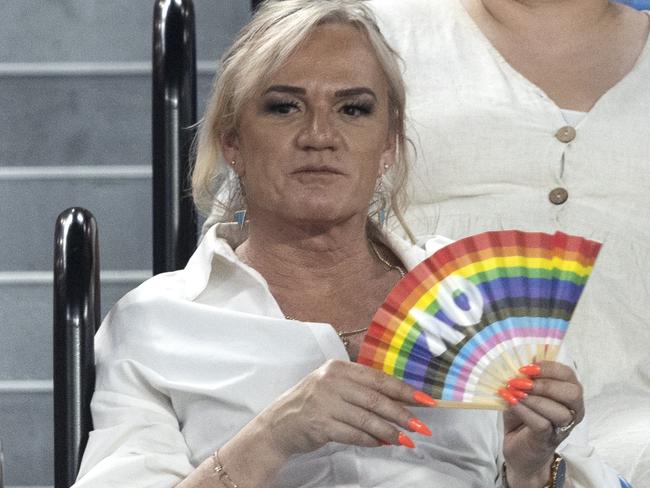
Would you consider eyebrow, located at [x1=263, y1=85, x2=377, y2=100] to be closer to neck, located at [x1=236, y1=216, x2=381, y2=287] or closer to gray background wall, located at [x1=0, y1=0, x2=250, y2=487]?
neck, located at [x1=236, y1=216, x2=381, y2=287]

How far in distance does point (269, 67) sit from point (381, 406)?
0.58 meters

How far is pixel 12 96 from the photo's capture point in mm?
3750

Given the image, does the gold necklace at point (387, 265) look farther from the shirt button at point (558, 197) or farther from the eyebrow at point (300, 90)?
the shirt button at point (558, 197)

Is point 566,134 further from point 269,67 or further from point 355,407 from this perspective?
point 355,407

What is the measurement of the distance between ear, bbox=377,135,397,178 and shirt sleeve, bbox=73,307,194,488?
45cm

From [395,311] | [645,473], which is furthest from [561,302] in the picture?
[645,473]

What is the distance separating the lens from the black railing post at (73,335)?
1.97 metres

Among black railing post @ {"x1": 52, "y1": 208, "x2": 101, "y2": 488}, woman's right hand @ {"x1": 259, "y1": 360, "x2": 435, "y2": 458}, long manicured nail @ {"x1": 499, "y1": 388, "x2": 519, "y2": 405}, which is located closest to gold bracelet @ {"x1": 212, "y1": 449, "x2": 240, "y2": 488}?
woman's right hand @ {"x1": 259, "y1": 360, "x2": 435, "y2": 458}

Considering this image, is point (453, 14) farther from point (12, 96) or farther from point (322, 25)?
point (12, 96)

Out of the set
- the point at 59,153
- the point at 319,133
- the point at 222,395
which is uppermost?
the point at 319,133

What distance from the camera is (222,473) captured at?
5.95ft

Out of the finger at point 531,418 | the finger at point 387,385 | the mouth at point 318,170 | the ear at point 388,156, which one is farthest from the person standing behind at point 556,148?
the finger at point 387,385

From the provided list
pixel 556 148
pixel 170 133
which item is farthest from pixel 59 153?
pixel 556 148

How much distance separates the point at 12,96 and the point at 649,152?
186 cm
